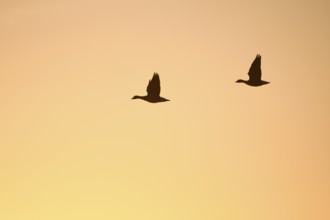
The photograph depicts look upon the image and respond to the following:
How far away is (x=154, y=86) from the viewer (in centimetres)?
223

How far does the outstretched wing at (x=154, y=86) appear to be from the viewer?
217cm

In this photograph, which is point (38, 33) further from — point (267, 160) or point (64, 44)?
point (267, 160)

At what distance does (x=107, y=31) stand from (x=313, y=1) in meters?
1.37

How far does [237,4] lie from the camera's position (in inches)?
114

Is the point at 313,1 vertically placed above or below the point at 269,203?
above

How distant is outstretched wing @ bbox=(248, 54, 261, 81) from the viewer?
7.77 feet

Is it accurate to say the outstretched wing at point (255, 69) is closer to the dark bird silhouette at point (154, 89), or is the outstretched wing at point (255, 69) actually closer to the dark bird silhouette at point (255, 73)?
the dark bird silhouette at point (255, 73)

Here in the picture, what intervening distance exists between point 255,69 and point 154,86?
0.58 meters

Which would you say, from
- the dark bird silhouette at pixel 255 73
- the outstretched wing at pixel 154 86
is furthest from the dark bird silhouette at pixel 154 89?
the dark bird silhouette at pixel 255 73

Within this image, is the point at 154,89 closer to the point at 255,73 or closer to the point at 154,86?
the point at 154,86

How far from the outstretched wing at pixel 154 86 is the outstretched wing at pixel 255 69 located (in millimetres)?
536

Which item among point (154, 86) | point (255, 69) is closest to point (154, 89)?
point (154, 86)

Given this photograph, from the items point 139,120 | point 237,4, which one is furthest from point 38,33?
point 237,4

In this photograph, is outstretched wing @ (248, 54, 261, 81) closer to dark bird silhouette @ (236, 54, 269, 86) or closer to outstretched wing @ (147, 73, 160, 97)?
dark bird silhouette @ (236, 54, 269, 86)
